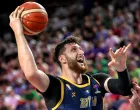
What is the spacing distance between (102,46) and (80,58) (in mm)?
5819

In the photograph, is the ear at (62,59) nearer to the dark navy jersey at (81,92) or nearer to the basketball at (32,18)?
the dark navy jersey at (81,92)

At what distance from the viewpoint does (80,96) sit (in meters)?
3.48

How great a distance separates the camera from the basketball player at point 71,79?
3154 mm

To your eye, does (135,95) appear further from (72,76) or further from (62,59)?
(62,59)

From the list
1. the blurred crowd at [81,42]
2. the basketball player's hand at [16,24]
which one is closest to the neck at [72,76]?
the basketball player's hand at [16,24]

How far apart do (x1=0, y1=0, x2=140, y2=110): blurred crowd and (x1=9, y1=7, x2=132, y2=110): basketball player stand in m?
2.37

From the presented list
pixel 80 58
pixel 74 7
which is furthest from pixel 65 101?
pixel 74 7

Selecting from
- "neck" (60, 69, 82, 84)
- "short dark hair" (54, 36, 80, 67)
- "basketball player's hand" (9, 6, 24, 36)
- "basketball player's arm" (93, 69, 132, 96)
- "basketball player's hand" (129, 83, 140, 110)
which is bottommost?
"basketball player's hand" (129, 83, 140, 110)

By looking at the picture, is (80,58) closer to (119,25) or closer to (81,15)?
(119,25)

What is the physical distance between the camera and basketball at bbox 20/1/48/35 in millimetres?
3391

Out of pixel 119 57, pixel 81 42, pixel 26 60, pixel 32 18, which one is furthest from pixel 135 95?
pixel 81 42

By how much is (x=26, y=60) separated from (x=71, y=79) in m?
0.69

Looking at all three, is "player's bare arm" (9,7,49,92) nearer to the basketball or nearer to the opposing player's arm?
the basketball

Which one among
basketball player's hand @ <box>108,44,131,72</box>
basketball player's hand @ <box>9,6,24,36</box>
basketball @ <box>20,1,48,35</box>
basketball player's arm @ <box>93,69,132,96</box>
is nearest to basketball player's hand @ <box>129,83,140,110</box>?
basketball player's arm @ <box>93,69,132,96</box>
